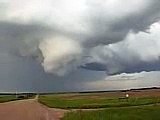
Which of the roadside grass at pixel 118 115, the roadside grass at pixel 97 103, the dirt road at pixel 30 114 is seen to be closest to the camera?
the roadside grass at pixel 118 115

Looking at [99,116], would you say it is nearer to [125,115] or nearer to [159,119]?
[125,115]

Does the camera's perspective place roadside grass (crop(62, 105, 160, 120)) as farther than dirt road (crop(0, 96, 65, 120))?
No

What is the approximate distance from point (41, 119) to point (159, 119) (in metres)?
15.2

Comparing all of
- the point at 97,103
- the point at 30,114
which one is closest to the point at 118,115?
the point at 30,114

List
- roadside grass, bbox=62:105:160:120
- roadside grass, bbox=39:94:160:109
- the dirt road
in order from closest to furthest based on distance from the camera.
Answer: roadside grass, bbox=62:105:160:120
the dirt road
roadside grass, bbox=39:94:160:109

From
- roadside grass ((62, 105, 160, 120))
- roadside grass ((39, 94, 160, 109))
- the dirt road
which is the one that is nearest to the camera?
roadside grass ((62, 105, 160, 120))

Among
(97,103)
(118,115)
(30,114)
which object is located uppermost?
Answer: (97,103)

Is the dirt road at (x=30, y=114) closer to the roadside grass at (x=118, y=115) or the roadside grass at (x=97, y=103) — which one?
the roadside grass at (x=118, y=115)

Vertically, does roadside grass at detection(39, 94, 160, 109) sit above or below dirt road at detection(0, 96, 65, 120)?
above

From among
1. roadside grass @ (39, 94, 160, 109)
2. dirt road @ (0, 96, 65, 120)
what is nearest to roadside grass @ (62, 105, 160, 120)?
dirt road @ (0, 96, 65, 120)

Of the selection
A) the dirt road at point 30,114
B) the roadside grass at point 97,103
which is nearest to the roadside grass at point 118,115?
the dirt road at point 30,114

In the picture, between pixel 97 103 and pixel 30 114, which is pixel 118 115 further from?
pixel 97 103

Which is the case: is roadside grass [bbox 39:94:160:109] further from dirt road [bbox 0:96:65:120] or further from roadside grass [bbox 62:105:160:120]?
roadside grass [bbox 62:105:160:120]

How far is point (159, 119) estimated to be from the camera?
4728 centimetres
